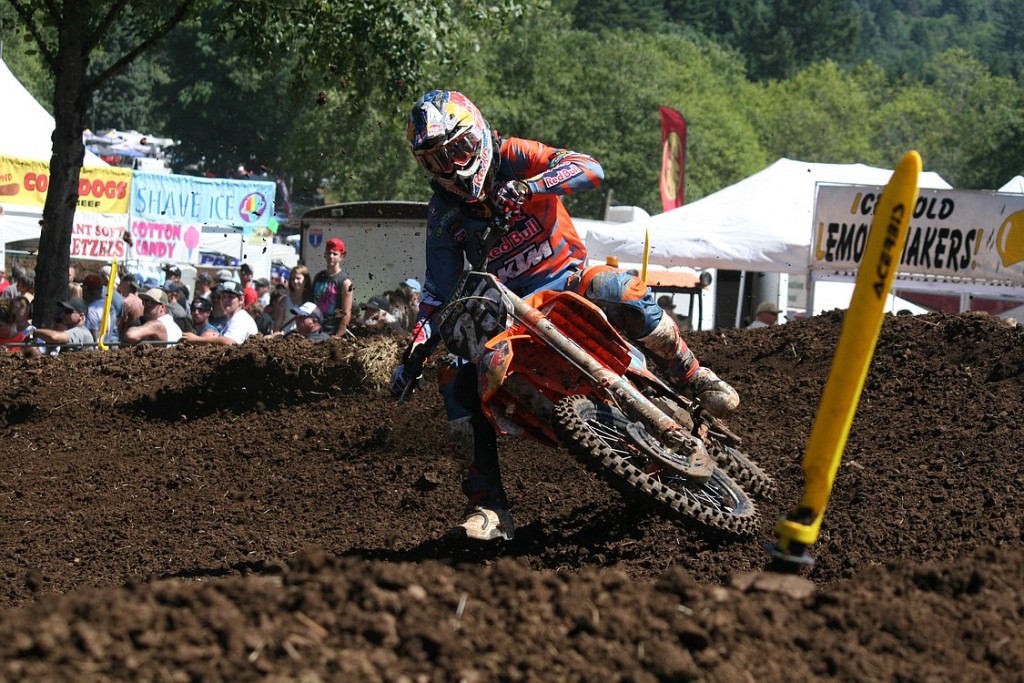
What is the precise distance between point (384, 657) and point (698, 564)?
292 centimetres

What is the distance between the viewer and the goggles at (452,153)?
6156 mm

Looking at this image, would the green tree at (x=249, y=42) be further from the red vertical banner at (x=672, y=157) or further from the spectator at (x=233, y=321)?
the red vertical banner at (x=672, y=157)

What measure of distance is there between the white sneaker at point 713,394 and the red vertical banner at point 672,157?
19107mm

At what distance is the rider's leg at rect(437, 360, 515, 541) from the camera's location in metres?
6.52

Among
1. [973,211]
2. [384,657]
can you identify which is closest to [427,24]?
[973,211]

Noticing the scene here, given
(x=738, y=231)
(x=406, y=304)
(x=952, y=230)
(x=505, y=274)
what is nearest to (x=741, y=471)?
(x=505, y=274)

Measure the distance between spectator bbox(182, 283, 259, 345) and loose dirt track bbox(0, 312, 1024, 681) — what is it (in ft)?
6.07

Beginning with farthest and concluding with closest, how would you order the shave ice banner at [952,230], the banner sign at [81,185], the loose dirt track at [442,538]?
the banner sign at [81,185]
the shave ice banner at [952,230]
the loose dirt track at [442,538]

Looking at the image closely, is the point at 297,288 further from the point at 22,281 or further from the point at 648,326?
the point at 648,326

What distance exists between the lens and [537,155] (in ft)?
21.6

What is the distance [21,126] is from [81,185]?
199 cm

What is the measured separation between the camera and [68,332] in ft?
43.4

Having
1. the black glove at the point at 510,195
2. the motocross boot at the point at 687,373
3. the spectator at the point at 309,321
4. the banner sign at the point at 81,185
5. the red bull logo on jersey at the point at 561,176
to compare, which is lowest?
the spectator at the point at 309,321

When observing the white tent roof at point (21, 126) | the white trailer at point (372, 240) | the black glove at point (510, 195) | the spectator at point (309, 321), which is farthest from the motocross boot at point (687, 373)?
the white tent roof at point (21, 126)
